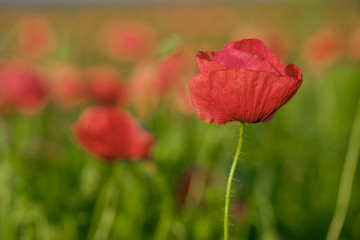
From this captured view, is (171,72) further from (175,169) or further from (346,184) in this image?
(346,184)

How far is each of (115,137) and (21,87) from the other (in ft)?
1.53

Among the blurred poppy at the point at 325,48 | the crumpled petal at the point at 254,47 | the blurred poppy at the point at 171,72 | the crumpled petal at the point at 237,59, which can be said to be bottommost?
the blurred poppy at the point at 171,72

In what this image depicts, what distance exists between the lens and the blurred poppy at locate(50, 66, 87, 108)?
1363 millimetres

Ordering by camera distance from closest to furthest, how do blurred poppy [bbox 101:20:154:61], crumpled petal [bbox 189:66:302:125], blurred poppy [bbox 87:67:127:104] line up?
crumpled petal [bbox 189:66:302:125]
blurred poppy [bbox 87:67:127:104]
blurred poppy [bbox 101:20:154:61]

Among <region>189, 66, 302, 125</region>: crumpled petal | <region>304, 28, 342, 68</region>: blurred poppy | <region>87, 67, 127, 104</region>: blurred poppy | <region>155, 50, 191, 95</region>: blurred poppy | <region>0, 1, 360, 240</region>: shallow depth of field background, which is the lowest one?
<region>0, 1, 360, 240</region>: shallow depth of field background

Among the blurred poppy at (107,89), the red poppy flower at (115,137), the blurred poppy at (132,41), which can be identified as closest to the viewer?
the red poppy flower at (115,137)

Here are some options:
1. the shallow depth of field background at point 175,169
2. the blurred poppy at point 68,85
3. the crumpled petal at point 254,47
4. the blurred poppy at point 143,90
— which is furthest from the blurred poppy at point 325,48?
the crumpled petal at point 254,47

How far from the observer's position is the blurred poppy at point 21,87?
113 cm

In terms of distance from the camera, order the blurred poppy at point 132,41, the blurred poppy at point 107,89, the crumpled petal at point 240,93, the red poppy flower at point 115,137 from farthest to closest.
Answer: the blurred poppy at point 132,41 → the blurred poppy at point 107,89 → the red poppy flower at point 115,137 → the crumpled petal at point 240,93

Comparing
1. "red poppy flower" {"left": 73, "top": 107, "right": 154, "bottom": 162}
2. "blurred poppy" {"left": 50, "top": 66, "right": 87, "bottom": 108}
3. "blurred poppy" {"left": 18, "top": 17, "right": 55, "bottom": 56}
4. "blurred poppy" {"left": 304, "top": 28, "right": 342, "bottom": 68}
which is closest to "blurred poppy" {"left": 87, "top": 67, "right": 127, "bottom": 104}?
"blurred poppy" {"left": 50, "top": 66, "right": 87, "bottom": 108}

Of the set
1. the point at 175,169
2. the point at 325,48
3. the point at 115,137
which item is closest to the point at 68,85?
the point at 175,169

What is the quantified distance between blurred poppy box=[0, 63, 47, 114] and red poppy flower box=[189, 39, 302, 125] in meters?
0.80

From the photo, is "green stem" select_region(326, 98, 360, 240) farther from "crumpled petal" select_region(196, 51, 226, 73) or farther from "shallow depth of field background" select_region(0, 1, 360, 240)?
"crumpled petal" select_region(196, 51, 226, 73)

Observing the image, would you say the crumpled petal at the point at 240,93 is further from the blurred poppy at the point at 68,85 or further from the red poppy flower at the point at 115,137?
the blurred poppy at the point at 68,85
